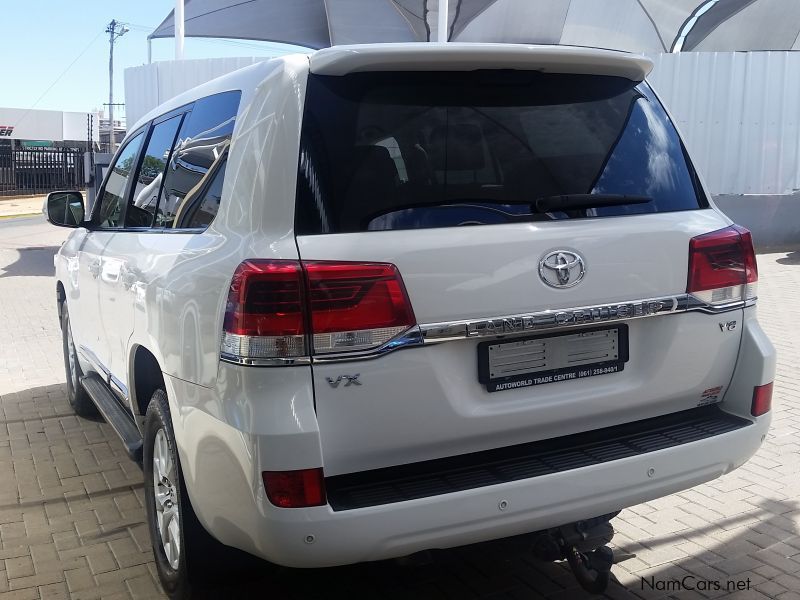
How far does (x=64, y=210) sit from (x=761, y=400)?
3933 mm

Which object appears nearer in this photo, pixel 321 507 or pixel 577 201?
pixel 321 507

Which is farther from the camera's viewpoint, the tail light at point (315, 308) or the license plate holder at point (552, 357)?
the license plate holder at point (552, 357)

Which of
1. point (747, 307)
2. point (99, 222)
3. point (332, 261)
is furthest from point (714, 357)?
point (99, 222)

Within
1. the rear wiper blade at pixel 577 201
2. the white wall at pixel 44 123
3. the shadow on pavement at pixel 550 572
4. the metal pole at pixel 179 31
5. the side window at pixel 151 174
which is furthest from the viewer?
the white wall at pixel 44 123

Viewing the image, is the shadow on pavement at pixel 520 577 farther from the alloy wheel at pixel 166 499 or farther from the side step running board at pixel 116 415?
the side step running board at pixel 116 415

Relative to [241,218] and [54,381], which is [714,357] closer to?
[241,218]

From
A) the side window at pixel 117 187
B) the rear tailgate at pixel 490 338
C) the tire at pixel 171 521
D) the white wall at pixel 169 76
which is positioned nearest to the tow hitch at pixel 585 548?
the rear tailgate at pixel 490 338

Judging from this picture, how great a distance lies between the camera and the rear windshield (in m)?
2.57

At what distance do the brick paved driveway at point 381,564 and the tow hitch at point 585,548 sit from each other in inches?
4.3

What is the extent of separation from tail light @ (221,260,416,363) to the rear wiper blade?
1.95ft

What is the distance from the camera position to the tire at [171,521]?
2977mm

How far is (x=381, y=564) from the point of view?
361 cm

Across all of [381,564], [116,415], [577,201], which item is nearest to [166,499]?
[381,564]

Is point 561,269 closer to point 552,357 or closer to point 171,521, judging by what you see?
point 552,357
